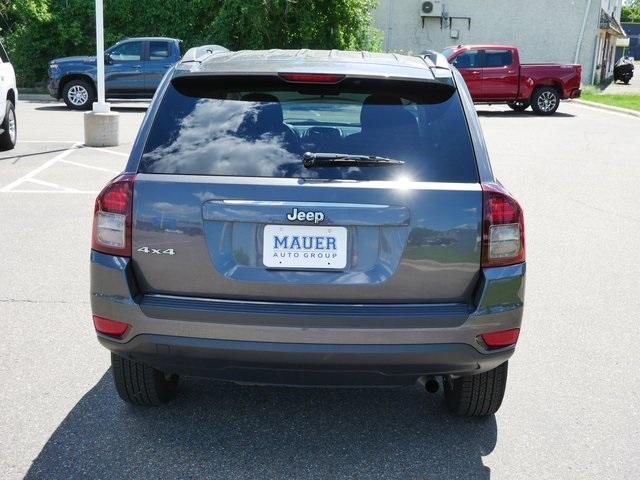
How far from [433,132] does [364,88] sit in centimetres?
36

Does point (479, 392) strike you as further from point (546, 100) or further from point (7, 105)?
point (546, 100)

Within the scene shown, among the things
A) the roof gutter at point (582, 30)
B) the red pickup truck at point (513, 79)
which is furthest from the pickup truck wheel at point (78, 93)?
the roof gutter at point (582, 30)

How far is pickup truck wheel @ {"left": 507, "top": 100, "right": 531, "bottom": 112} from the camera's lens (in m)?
25.5

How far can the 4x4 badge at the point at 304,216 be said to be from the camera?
3277mm

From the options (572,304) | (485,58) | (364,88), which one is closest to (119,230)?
(364,88)

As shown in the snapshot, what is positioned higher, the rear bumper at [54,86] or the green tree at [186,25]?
the green tree at [186,25]

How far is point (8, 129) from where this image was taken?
13438mm

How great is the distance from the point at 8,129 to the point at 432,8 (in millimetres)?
25763

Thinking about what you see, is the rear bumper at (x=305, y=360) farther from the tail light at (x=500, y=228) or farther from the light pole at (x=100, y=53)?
the light pole at (x=100, y=53)

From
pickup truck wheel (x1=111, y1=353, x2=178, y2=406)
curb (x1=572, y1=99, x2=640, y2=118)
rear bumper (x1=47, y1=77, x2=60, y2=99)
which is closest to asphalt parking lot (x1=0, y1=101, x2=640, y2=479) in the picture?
pickup truck wheel (x1=111, y1=353, x2=178, y2=406)

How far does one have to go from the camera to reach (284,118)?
360 cm

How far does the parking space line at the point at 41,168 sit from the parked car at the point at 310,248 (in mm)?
7463

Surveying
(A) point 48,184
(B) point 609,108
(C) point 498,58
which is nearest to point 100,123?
(A) point 48,184

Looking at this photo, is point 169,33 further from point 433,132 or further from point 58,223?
point 433,132
